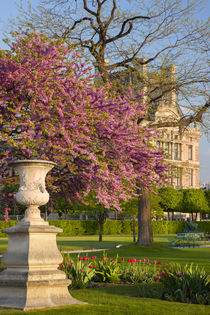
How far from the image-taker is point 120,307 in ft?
32.8

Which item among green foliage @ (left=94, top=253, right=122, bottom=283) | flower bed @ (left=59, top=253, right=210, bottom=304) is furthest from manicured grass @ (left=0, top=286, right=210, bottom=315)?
green foliage @ (left=94, top=253, right=122, bottom=283)

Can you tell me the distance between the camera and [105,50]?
A: 26.8 m

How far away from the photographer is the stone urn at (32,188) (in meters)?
10.4

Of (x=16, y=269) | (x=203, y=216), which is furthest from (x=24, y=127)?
(x=203, y=216)

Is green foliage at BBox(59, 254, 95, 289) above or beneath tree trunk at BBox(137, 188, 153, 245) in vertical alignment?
beneath

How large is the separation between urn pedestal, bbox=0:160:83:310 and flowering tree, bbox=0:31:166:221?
5832 millimetres

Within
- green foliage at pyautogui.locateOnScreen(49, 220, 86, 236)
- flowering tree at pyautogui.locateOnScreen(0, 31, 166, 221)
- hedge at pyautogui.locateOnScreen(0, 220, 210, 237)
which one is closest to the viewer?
flowering tree at pyautogui.locateOnScreen(0, 31, 166, 221)

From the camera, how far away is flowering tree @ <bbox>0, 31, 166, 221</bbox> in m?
17.0

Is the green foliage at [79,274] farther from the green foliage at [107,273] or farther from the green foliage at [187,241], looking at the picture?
the green foliage at [187,241]

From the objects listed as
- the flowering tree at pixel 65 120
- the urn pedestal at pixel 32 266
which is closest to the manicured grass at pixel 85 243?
the flowering tree at pixel 65 120

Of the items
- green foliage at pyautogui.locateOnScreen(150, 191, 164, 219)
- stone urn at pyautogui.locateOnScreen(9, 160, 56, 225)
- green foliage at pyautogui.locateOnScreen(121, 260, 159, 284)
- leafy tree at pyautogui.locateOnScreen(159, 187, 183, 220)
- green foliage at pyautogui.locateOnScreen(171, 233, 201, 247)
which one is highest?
leafy tree at pyautogui.locateOnScreen(159, 187, 183, 220)

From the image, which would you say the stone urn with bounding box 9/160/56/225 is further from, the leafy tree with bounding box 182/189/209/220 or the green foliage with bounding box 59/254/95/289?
the leafy tree with bounding box 182/189/209/220

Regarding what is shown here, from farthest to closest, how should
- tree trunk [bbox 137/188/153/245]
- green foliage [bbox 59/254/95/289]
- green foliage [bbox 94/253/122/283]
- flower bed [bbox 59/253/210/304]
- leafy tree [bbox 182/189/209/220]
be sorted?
leafy tree [bbox 182/189/209/220]
tree trunk [bbox 137/188/153/245]
green foliage [bbox 94/253/122/283]
green foliage [bbox 59/254/95/289]
flower bed [bbox 59/253/210/304]

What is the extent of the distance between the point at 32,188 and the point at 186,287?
3.92m
